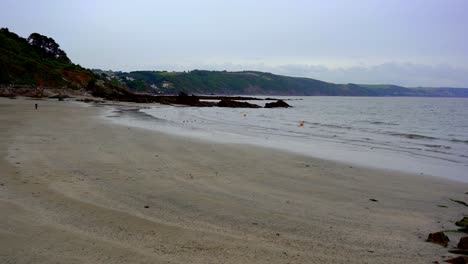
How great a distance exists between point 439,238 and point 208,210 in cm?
329

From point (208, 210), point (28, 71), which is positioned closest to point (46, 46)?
point (28, 71)

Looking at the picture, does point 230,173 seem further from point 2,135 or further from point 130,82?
point 130,82

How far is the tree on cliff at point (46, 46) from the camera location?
277 ft

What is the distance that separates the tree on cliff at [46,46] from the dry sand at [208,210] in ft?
278

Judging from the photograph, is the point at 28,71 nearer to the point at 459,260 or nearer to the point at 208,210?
the point at 208,210

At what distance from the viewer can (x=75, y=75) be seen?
7044cm

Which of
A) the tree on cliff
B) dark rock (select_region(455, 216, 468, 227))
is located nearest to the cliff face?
the tree on cliff

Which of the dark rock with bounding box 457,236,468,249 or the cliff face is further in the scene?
the cliff face

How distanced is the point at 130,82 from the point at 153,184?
138 meters

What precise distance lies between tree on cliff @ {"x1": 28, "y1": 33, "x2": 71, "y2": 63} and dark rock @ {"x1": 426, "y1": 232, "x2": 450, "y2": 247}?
90990mm

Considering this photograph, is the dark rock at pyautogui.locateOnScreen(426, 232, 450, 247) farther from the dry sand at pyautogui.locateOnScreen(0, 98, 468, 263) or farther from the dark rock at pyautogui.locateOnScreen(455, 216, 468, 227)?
the dark rock at pyautogui.locateOnScreen(455, 216, 468, 227)

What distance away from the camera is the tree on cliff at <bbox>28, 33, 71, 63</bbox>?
84.4m

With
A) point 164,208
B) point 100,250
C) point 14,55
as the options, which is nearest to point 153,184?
point 164,208

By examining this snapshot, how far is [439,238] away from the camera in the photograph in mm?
4926
